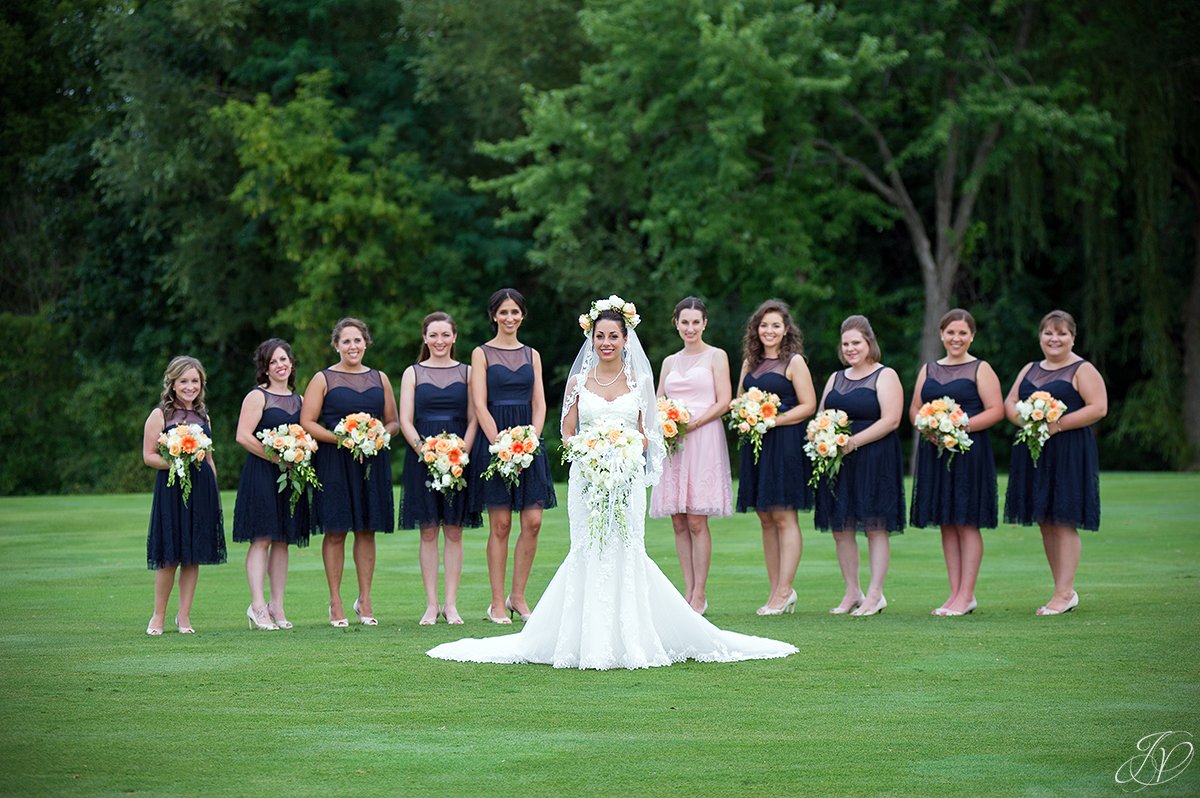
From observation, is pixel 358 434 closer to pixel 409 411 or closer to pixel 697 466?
pixel 409 411

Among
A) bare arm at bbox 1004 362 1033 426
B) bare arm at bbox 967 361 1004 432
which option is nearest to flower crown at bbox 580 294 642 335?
bare arm at bbox 967 361 1004 432

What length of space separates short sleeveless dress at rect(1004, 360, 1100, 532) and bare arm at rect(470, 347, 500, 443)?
3.86 meters

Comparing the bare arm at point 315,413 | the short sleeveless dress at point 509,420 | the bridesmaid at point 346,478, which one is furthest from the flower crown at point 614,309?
the bare arm at point 315,413

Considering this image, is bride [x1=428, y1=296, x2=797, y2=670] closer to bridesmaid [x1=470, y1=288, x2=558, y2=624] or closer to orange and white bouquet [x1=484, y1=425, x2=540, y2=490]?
orange and white bouquet [x1=484, y1=425, x2=540, y2=490]

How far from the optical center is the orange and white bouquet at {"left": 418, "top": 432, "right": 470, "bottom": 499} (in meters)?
11.6

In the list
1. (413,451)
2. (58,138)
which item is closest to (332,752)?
(413,451)

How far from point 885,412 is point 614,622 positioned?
132 inches

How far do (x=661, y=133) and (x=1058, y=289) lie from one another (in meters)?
10.3

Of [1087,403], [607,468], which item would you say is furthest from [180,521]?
[1087,403]

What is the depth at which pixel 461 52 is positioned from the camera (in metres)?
39.5

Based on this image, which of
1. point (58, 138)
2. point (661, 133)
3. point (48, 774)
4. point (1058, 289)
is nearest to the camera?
Result: point (48, 774)

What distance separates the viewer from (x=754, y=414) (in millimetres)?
12297

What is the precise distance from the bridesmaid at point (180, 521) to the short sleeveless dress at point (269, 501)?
0.70 ft

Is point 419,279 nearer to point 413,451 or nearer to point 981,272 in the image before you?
point 981,272
